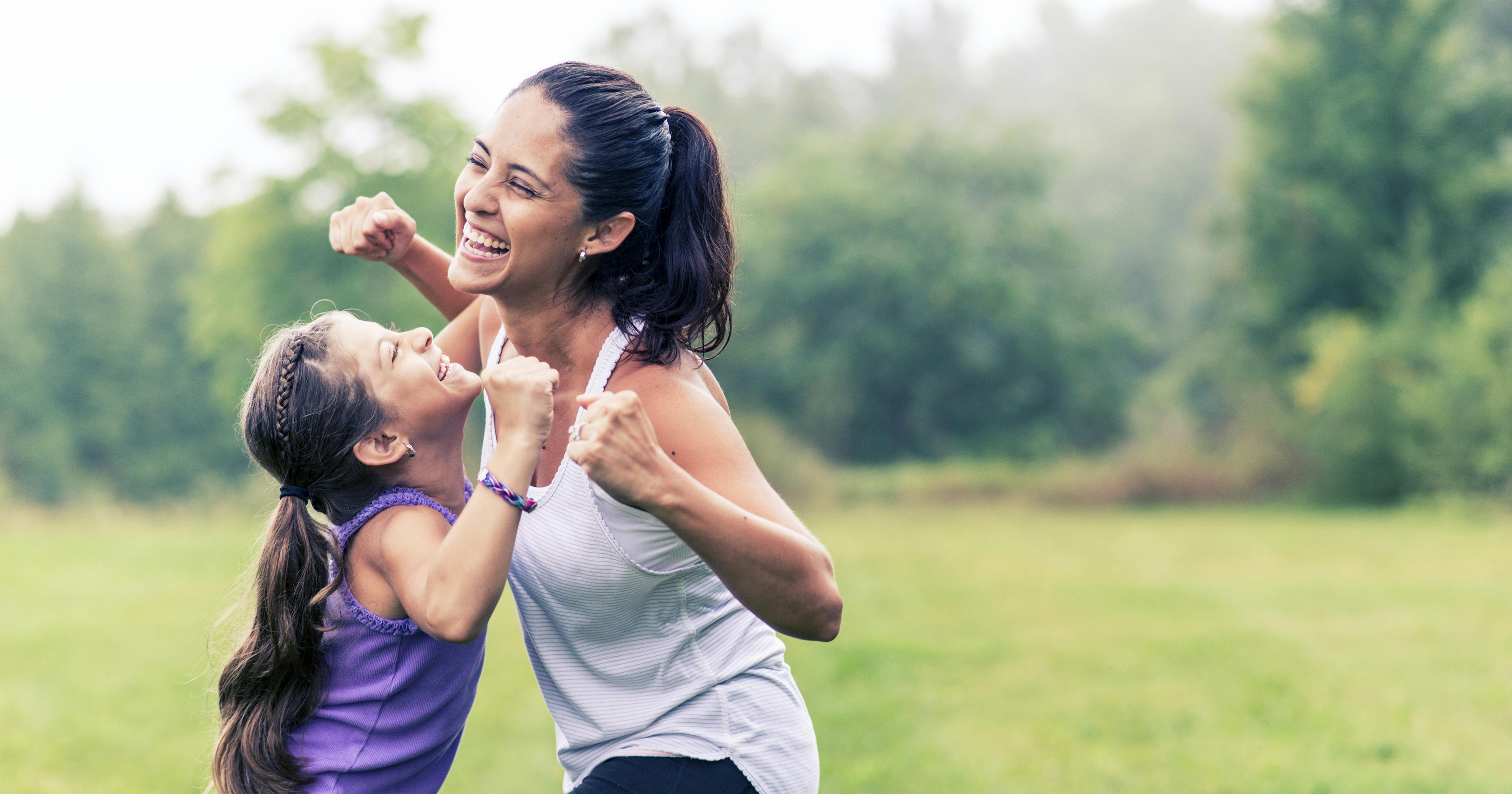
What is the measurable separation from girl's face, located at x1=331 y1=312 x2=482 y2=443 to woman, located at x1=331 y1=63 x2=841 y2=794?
0.10 metres

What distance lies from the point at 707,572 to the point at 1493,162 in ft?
103

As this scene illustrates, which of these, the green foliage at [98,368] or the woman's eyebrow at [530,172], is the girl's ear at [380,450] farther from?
the green foliage at [98,368]

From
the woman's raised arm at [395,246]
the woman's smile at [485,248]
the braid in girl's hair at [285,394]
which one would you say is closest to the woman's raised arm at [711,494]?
the woman's smile at [485,248]

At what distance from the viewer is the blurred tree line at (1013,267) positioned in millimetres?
26625

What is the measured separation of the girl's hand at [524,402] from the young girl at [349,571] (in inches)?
1.9

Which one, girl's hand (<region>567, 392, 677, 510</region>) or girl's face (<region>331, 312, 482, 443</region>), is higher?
girl's face (<region>331, 312, 482, 443</region>)

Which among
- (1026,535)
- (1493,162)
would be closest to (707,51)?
(1493,162)

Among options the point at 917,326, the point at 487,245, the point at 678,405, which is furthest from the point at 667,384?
the point at 917,326

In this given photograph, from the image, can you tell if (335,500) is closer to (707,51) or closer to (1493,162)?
(1493,162)

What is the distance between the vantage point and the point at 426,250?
342 centimetres

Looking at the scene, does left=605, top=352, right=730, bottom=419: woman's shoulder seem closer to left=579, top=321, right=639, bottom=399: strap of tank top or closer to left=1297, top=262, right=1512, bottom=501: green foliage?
left=579, top=321, right=639, bottom=399: strap of tank top

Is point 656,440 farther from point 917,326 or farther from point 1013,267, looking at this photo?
point 1013,267

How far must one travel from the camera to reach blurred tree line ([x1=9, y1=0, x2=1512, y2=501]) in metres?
26.6

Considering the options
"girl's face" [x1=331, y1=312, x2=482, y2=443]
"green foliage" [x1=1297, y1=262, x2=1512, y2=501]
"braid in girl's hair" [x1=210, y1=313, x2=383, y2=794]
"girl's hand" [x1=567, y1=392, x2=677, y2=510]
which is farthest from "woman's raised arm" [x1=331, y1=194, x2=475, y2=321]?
"green foliage" [x1=1297, y1=262, x2=1512, y2=501]
